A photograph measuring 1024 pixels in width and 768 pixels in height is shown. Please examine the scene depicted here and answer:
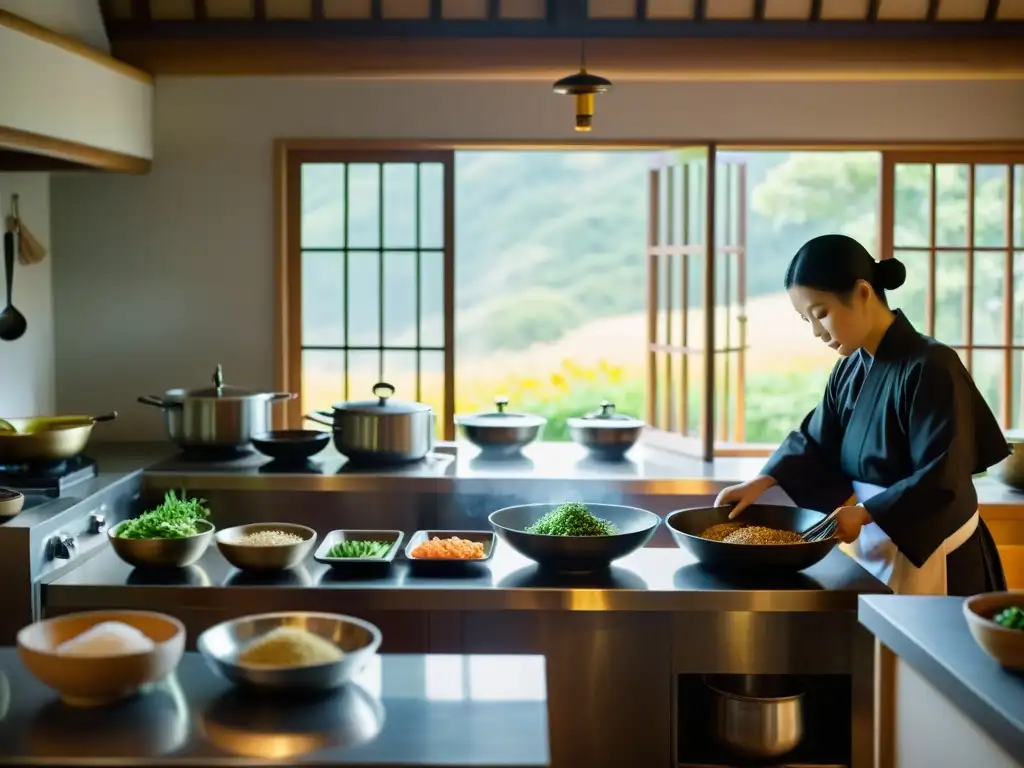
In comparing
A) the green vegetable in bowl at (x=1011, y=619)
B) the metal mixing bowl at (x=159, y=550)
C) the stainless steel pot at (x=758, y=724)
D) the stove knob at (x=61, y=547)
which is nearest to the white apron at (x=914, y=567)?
the stainless steel pot at (x=758, y=724)

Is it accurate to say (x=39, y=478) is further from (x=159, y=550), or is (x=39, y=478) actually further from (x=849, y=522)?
(x=849, y=522)

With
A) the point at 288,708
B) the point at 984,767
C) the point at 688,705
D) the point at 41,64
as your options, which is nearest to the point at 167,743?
the point at 288,708

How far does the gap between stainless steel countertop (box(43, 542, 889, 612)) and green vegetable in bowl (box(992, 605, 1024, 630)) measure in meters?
0.82

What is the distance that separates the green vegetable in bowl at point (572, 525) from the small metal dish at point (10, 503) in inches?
52.4

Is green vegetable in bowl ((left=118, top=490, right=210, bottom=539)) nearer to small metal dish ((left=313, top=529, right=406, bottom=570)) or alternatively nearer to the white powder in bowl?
small metal dish ((left=313, top=529, right=406, bottom=570))

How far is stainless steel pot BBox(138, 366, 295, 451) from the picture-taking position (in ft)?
13.3

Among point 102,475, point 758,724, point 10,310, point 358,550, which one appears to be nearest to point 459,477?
point 358,550

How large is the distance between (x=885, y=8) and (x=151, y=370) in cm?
→ 314

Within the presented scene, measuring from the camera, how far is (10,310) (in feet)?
13.6

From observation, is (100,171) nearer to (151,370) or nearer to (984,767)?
(151,370)

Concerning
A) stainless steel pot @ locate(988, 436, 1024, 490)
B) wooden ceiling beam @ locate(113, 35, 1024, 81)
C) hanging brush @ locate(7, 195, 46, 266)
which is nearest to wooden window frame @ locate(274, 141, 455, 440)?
wooden ceiling beam @ locate(113, 35, 1024, 81)

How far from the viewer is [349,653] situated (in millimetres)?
1922

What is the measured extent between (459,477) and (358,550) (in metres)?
1.06

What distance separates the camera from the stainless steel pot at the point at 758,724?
104 inches
